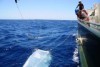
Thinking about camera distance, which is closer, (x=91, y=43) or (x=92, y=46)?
(x=92, y=46)

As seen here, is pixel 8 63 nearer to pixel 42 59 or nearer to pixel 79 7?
pixel 42 59

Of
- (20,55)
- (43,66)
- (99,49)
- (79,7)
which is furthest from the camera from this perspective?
(20,55)

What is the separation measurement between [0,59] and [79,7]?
8.68 m

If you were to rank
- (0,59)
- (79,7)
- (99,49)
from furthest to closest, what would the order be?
1. (0,59)
2. (79,7)
3. (99,49)

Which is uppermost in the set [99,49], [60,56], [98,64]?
[99,49]

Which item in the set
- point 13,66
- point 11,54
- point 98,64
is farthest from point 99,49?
point 11,54

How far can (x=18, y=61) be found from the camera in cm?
1572

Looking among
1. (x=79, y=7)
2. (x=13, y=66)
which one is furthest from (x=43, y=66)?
(x=79, y=7)

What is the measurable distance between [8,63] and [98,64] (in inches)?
462

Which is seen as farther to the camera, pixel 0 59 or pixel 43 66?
pixel 0 59

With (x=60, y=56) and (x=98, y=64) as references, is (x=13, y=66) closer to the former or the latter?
(x=60, y=56)

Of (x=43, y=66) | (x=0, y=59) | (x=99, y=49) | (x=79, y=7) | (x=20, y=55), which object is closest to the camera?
(x=99, y=49)

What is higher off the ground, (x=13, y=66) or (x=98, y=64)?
(x=98, y=64)

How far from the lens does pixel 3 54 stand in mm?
18078
